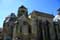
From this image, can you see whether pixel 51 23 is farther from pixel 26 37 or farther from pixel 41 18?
pixel 26 37

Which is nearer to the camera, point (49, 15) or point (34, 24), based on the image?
point (34, 24)

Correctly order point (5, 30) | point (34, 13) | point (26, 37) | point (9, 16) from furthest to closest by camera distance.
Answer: point (9, 16)
point (5, 30)
point (34, 13)
point (26, 37)

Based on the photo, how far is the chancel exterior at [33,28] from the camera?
22562mm

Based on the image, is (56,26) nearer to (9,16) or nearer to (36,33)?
(36,33)

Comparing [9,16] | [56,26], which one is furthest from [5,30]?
[56,26]

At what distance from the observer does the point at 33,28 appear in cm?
2283

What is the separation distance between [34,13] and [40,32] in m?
4.16

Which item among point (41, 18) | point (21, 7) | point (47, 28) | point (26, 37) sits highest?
point (21, 7)

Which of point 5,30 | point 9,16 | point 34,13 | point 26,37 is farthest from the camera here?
point 9,16

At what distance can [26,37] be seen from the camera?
886 inches

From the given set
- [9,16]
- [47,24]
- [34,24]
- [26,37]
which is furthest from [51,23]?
[9,16]

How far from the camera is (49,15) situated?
25.5 m

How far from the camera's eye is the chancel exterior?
74.0 ft

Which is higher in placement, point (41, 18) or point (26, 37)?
point (41, 18)
